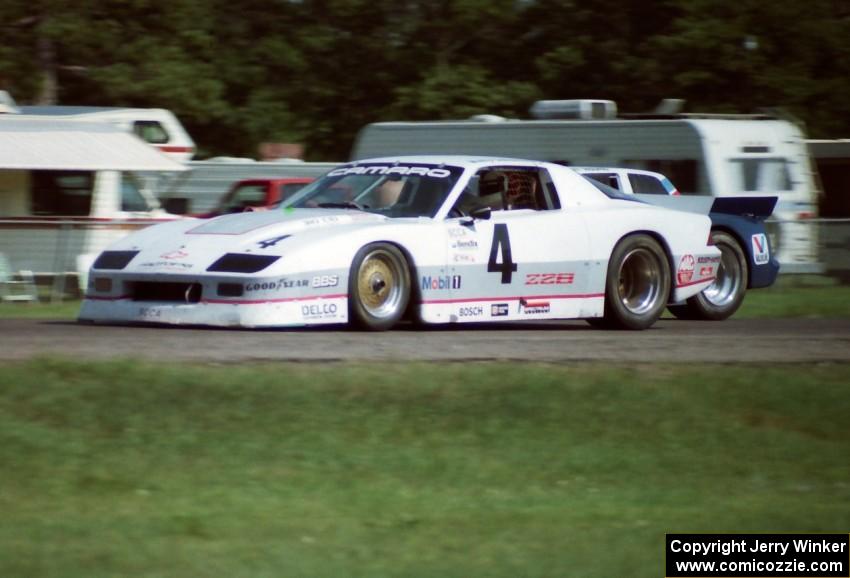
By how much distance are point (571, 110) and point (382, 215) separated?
12472mm

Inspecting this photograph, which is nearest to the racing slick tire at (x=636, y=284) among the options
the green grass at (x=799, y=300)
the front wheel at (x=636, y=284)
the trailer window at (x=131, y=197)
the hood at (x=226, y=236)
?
the front wheel at (x=636, y=284)

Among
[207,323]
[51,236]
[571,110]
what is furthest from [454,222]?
[571,110]

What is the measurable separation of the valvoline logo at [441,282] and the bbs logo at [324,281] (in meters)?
0.82

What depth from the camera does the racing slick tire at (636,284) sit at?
12.6 meters

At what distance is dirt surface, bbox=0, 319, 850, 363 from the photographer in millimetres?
9406

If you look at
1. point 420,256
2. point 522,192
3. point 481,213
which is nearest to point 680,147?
point 522,192

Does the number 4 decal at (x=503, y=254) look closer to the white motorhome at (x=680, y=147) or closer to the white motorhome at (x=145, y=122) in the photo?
the white motorhome at (x=680, y=147)

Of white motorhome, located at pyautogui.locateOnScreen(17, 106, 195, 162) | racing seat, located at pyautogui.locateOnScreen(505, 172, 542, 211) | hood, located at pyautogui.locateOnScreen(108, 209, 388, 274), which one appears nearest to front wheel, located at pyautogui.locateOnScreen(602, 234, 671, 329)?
racing seat, located at pyautogui.locateOnScreen(505, 172, 542, 211)

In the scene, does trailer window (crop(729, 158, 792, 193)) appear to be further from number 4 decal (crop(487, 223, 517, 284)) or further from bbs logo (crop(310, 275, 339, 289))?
bbs logo (crop(310, 275, 339, 289))

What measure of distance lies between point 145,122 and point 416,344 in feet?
50.8

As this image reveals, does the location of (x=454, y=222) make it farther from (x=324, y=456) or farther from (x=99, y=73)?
(x=99, y=73)

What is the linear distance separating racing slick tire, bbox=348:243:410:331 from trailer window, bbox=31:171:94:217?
1142 centimetres

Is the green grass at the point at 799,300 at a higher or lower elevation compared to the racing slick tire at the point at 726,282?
lower

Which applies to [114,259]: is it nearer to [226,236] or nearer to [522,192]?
[226,236]
